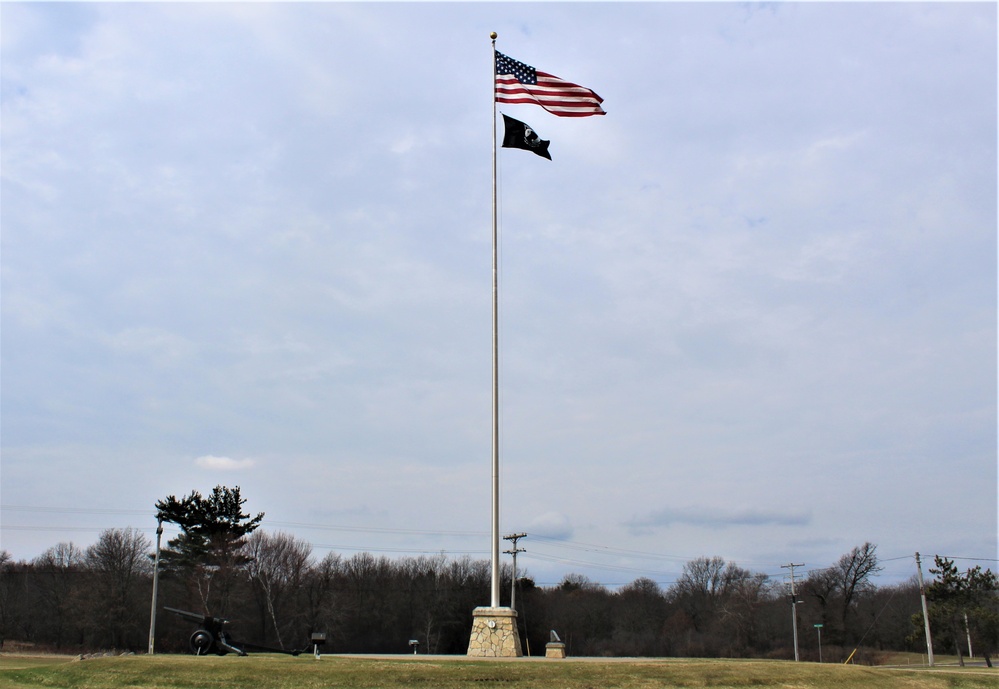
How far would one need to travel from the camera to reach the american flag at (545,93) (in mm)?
23109

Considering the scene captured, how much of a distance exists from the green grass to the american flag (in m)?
14.6

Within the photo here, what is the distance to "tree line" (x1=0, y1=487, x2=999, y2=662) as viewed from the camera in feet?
173

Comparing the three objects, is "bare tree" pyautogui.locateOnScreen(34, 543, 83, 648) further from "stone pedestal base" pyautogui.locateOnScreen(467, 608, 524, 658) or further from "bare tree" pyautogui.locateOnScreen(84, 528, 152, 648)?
"stone pedestal base" pyautogui.locateOnScreen(467, 608, 524, 658)

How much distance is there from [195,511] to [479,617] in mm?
36069

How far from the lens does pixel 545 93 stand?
76.2 ft

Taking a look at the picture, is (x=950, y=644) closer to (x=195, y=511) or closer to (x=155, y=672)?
(x=195, y=511)

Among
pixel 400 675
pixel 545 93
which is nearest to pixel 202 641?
pixel 400 675

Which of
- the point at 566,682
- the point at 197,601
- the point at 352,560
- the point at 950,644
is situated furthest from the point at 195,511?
the point at 950,644

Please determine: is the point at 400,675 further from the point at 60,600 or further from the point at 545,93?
the point at 60,600

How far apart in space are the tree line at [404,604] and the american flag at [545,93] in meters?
37.1

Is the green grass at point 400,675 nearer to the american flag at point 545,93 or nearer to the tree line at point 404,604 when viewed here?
the american flag at point 545,93

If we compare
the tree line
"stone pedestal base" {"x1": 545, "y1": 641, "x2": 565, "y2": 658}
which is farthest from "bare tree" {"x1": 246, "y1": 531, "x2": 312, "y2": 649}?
"stone pedestal base" {"x1": 545, "y1": 641, "x2": 565, "y2": 658}

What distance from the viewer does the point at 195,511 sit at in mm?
51875

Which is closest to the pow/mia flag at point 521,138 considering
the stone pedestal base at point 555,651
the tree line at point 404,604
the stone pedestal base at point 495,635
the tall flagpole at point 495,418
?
the tall flagpole at point 495,418
